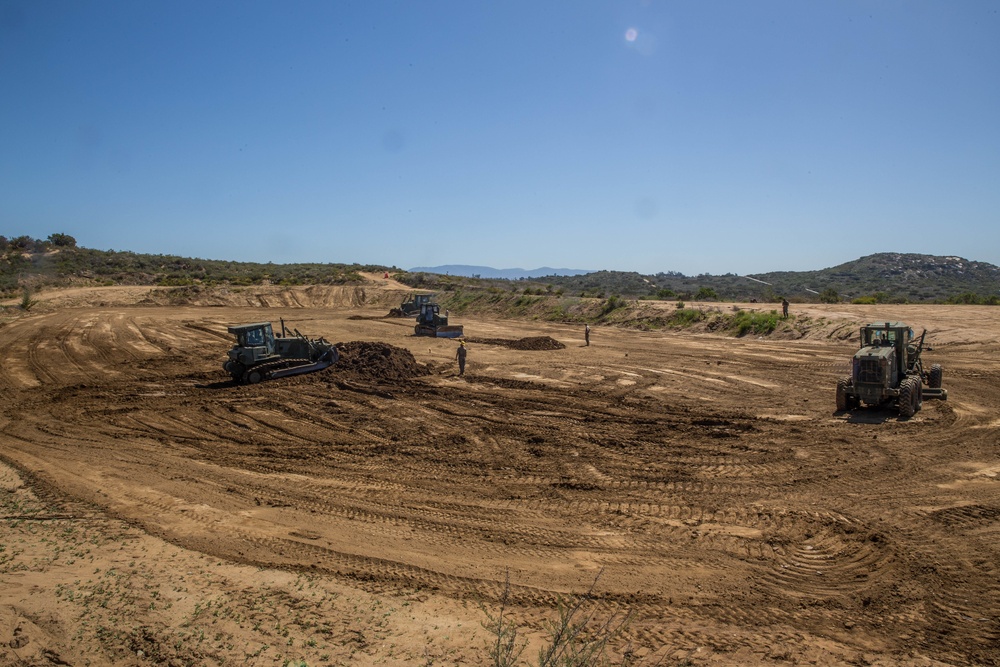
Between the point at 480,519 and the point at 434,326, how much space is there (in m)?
26.2

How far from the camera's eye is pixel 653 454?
13773mm

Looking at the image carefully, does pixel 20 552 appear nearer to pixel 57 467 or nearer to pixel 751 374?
pixel 57 467

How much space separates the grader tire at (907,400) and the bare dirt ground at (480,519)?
1.95 ft

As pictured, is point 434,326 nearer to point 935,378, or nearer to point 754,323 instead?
point 754,323

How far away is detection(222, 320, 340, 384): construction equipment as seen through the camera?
71.3ft

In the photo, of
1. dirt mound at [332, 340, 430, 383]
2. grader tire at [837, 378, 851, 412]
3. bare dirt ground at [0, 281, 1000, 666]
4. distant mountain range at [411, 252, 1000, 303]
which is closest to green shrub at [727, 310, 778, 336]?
bare dirt ground at [0, 281, 1000, 666]

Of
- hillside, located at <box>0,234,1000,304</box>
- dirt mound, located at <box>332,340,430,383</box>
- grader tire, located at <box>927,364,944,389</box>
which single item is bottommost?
dirt mound, located at <box>332,340,430,383</box>

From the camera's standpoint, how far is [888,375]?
16.2 meters

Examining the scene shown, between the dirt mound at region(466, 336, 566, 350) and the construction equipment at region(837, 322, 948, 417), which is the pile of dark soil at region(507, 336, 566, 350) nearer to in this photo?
the dirt mound at region(466, 336, 566, 350)

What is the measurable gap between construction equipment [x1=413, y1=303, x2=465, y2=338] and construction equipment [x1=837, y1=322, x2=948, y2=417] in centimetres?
2195

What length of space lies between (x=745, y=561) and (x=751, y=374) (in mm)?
16264

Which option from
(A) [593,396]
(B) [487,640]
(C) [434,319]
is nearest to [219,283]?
(C) [434,319]

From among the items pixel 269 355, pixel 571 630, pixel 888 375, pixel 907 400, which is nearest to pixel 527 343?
pixel 269 355

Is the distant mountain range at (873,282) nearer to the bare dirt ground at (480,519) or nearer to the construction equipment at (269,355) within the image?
the construction equipment at (269,355)
